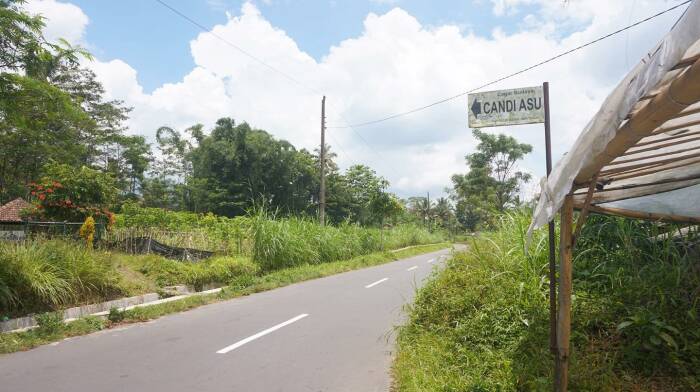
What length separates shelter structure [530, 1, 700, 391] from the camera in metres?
2.10

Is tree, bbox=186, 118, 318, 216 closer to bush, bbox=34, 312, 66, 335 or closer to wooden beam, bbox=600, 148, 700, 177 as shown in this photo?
bush, bbox=34, 312, 66, 335

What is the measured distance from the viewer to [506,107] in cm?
475

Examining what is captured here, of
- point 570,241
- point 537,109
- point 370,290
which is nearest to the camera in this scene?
point 570,241

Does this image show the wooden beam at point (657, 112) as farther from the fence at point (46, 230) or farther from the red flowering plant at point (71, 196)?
the red flowering plant at point (71, 196)

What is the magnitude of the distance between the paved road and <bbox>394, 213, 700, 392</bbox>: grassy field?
34.2 inches

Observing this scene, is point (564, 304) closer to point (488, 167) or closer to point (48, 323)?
point (48, 323)

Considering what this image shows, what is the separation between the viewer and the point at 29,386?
491 centimetres

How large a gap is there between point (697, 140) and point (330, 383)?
433cm

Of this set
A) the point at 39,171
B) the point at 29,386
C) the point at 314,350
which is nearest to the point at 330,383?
the point at 314,350

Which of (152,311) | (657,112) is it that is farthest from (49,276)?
(657,112)

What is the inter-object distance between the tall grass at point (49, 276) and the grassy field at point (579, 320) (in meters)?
6.50

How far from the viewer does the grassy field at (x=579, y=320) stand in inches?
153

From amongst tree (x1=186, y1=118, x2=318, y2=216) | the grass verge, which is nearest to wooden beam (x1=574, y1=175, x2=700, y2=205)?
the grass verge

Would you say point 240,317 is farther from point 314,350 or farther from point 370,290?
point 370,290
